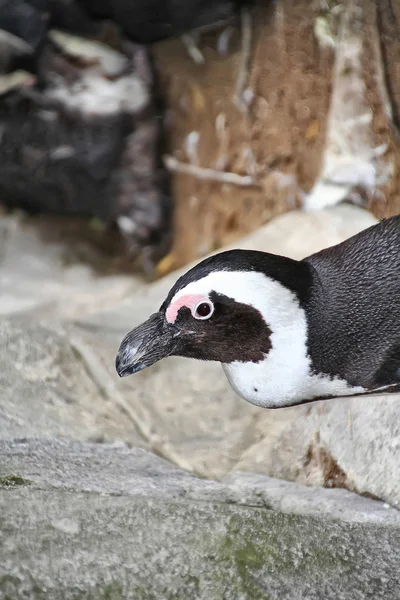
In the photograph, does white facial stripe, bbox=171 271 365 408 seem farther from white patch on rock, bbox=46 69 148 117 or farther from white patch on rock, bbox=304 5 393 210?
white patch on rock, bbox=46 69 148 117

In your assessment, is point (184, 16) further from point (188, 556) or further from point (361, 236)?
point (188, 556)

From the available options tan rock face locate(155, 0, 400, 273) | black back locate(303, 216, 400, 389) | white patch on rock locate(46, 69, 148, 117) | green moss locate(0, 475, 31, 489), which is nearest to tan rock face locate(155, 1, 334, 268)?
tan rock face locate(155, 0, 400, 273)

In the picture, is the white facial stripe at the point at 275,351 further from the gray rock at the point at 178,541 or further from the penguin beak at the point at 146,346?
the gray rock at the point at 178,541

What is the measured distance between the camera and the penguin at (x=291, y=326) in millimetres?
1656

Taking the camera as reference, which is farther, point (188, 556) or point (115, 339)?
point (115, 339)

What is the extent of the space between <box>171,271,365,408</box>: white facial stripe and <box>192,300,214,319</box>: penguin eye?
0.09 ft

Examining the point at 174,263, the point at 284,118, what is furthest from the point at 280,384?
the point at 174,263

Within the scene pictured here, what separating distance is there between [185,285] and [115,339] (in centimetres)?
91

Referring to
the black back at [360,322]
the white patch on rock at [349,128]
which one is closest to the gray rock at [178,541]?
the black back at [360,322]

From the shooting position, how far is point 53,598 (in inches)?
48.1

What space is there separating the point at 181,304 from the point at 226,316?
0.10 metres

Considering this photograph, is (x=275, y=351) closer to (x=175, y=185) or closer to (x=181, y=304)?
(x=181, y=304)

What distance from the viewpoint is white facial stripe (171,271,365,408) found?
1625 mm

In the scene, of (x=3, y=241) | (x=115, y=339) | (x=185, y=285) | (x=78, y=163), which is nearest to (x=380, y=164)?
(x=115, y=339)
